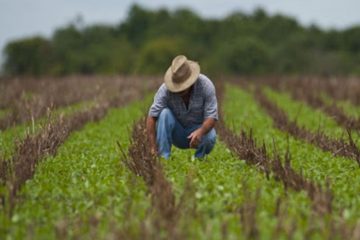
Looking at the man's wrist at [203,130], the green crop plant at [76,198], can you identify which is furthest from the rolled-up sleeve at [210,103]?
the green crop plant at [76,198]

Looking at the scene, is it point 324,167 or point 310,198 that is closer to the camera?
point 310,198

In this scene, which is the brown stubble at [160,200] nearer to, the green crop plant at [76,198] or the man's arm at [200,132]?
the green crop plant at [76,198]

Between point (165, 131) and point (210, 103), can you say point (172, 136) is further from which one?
point (210, 103)

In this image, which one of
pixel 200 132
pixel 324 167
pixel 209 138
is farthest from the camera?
pixel 209 138

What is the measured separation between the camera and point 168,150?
7727 millimetres

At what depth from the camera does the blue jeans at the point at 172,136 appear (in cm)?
757

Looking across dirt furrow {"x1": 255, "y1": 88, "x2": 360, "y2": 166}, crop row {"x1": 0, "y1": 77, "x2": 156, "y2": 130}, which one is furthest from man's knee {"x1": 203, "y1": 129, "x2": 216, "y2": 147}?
crop row {"x1": 0, "y1": 77, "x2": 156, "y2": 130}

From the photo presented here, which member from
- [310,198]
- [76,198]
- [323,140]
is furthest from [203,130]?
[323,140]

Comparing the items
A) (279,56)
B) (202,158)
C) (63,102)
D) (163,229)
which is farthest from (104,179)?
(279,56)

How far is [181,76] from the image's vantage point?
718cm

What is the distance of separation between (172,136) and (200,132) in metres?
0.69

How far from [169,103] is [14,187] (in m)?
2.47

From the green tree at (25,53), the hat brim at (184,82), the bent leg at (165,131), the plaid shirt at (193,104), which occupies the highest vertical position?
the hat brim at (184,82)

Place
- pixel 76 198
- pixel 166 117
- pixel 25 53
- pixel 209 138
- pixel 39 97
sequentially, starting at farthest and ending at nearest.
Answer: pixel 25 53 < pixel 39 97 < pixel 209 138 < pixel 166 117 < pixel 76 198
